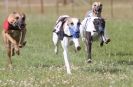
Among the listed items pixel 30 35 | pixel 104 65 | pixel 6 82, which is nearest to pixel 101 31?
pixel 104 65

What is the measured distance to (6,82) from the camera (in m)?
12.5

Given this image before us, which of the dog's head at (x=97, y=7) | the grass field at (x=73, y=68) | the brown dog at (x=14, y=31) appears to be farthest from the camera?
the dog's head at (x=97, y=7)

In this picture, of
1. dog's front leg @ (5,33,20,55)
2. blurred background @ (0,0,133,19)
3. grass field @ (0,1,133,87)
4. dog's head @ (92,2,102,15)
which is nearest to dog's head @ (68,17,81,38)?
grass field @ (0,1,133,87)

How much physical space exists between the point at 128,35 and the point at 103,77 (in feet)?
44.9

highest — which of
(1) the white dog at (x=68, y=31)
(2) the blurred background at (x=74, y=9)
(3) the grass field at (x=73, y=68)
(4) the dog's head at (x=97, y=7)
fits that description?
(4) the dog's head at (x=97, y=7)

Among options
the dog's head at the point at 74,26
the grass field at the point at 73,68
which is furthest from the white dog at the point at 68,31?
the grass field at the point at 73,68

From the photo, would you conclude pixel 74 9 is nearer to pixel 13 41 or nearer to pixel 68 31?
pixel 13 41

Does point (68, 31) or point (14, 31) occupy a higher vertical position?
point (68, 31)

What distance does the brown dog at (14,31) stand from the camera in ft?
49.4

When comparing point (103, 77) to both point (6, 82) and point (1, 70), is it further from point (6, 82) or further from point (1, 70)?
point (1, 70)

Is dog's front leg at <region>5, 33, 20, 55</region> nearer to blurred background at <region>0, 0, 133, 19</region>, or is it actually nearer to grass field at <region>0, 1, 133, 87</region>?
grass field at <region>0, 1, 133, 87</region>

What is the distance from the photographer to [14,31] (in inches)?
612

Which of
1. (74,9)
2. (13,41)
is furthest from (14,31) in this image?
(74,9)

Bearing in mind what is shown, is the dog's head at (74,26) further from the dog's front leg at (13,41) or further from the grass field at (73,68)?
the dog's front leg at (13,41)
